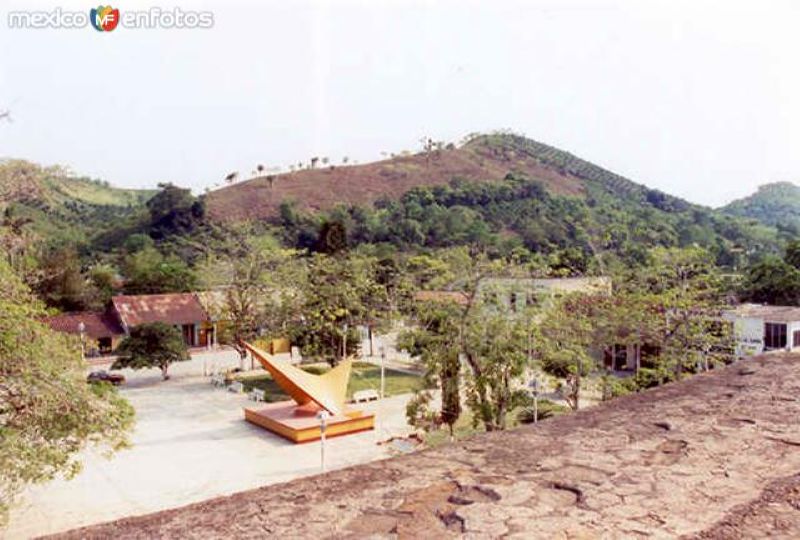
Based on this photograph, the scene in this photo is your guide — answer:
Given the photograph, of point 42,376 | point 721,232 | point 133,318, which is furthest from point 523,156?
point 42,376

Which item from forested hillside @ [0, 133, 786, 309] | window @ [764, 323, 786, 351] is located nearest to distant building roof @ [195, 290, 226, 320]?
forested hillside @ [0, 133, 786, 309]

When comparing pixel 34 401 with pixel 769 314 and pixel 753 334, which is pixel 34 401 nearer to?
pixel 753 334

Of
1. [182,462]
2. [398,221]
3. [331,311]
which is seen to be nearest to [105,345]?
[331,311]

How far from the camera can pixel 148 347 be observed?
23.7 meters

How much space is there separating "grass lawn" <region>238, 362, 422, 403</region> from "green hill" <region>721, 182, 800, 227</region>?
97350mm

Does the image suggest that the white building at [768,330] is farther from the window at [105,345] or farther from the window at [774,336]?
the window at [105,345]

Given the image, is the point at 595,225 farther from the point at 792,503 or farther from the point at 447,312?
the point at 792,503

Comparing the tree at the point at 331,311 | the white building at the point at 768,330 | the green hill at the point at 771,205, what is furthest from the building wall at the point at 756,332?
the green hill at the point at 771,205

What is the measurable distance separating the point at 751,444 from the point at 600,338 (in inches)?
656

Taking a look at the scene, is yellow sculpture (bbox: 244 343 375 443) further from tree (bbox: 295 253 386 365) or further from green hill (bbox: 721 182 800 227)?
green hill (bbox: 721 182 800 227)

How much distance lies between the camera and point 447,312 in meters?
15.7

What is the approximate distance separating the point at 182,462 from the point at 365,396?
24.2 feet

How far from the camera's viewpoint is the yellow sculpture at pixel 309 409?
1733cm

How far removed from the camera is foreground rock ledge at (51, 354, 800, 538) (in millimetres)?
1826
